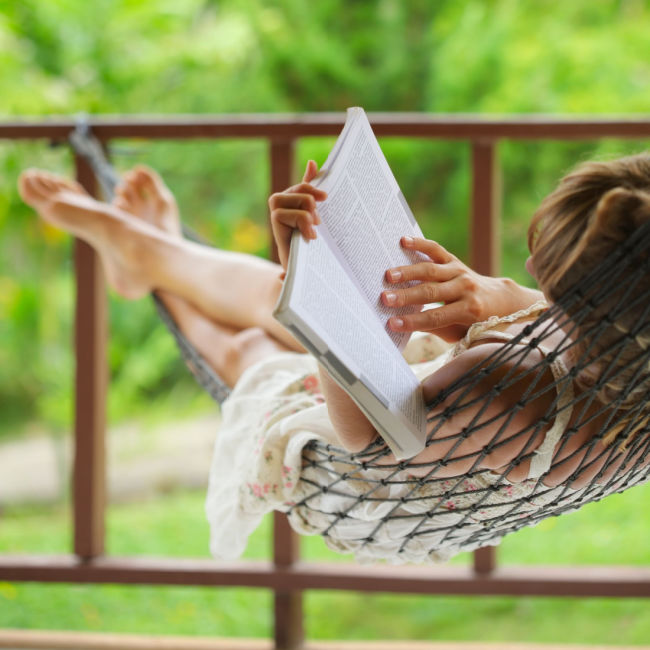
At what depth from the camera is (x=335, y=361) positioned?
73 cm

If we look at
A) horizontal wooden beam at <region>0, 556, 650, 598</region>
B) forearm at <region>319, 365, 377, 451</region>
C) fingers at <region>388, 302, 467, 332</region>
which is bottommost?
horizontal wooden beam at <region>0, 556, 650, 598</region>

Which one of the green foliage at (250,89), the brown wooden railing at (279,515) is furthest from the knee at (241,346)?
the green foliage at (250,89)

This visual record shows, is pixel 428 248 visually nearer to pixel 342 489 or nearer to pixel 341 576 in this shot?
pixel 342 489

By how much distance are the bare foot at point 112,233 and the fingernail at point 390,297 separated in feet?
2.69

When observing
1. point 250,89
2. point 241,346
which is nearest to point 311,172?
point 241,346

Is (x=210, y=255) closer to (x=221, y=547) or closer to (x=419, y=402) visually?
(x=221, y=547)

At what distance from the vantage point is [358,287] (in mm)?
811

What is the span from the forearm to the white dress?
7 centimetres

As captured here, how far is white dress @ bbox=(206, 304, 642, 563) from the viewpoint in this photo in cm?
98

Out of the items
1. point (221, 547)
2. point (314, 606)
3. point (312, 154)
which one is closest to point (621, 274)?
point (221, 547)

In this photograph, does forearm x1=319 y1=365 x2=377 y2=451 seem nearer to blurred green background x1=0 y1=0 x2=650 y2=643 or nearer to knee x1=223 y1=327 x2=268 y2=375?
knee x1=223 y1=327 x2=268 y2=375

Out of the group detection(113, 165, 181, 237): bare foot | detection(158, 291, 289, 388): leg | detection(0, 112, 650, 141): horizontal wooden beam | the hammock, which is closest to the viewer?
the hammock

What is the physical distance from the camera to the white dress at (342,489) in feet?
3.23

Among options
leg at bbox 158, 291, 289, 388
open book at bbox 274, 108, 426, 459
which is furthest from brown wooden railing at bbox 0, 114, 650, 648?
open book at bbox 274, 108, 426, 459
